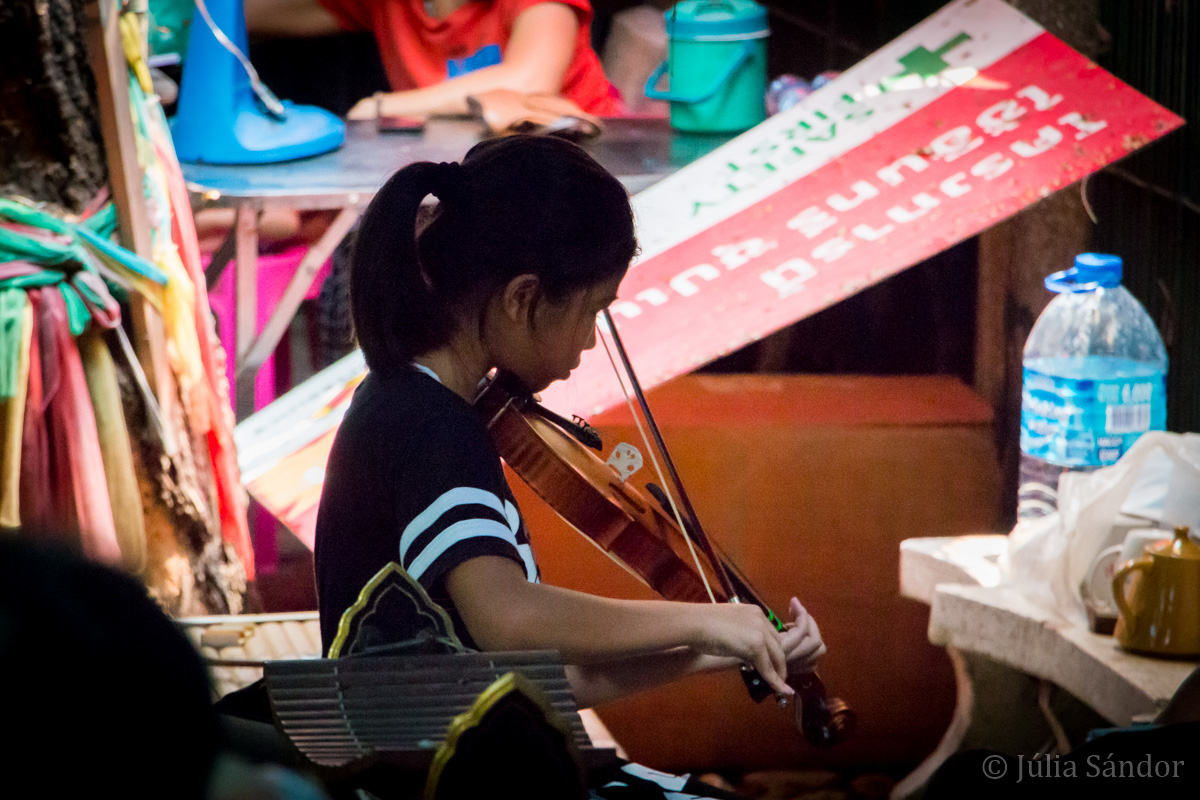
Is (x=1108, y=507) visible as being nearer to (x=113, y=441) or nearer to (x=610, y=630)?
(x=610, y=630)

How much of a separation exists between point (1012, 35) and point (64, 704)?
1908mm

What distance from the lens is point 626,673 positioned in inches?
43.3

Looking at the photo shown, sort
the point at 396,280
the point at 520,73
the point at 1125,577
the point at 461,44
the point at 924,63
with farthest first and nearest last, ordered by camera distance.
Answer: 1. the point at 461,44
2. the point at 520,73
3. the point at 924,63
4. the point at 1125,577
5. the point at 396,280

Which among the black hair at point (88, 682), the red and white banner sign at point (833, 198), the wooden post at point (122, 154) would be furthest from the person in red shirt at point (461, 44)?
the black hair at point (88, 682)

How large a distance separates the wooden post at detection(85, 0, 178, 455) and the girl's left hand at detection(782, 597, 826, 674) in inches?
35.0

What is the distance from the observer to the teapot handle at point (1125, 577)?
1.38 m

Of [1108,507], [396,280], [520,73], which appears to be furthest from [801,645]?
[520,73]

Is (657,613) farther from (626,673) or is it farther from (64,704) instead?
(64,704)

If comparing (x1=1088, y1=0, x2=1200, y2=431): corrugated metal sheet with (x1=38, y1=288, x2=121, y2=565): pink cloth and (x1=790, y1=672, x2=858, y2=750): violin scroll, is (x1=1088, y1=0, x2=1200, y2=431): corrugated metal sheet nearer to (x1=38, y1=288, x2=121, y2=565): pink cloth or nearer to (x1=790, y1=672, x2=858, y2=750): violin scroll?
(x1=790, y1=672, x2=858, y2=750): violin scroll

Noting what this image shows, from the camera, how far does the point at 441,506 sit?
3.04 ft

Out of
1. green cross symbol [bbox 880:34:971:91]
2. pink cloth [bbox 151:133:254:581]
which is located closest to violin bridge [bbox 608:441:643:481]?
pink cloth [bbox 151:133:254:581]

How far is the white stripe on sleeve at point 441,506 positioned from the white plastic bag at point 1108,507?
867 millimetres

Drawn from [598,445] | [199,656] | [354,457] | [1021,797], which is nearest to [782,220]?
[598,445]

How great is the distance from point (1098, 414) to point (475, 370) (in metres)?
0.96
